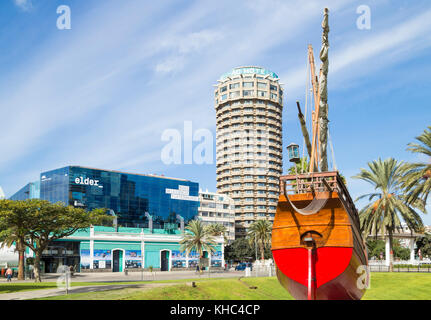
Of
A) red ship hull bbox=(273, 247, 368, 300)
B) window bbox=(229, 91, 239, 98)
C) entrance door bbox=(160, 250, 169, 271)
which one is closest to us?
red ship hull bbox=(273, 247, 368, 300)

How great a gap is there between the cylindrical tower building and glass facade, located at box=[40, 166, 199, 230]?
23055 millimetres

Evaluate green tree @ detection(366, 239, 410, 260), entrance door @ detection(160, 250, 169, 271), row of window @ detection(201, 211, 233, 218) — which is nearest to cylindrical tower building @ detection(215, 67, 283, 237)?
row of window @ detection(201, 211, 233, 218)

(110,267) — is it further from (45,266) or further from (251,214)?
(251,214)

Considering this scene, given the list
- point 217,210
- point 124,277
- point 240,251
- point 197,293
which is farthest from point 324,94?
point 217,210

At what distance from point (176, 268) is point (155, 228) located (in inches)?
739

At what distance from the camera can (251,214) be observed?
4707 inches

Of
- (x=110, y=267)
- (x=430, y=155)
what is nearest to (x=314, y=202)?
(x=430, y=155)

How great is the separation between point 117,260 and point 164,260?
978cm

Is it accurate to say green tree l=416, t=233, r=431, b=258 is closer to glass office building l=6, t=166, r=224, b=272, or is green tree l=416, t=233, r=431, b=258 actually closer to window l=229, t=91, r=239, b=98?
glass office building l=6, t=166, r=224, b=272

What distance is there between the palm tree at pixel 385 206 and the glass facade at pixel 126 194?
5525 centimetres

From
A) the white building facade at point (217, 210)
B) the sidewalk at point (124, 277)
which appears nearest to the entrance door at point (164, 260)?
the sidewalk at point (124, 277)

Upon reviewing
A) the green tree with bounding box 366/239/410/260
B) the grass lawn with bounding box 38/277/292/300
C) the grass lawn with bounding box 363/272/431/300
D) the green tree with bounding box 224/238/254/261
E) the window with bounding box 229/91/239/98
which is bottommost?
the green tree with bounding box 366/239/410/260

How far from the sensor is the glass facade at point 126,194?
8412cm

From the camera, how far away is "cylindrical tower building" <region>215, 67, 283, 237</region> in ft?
399
